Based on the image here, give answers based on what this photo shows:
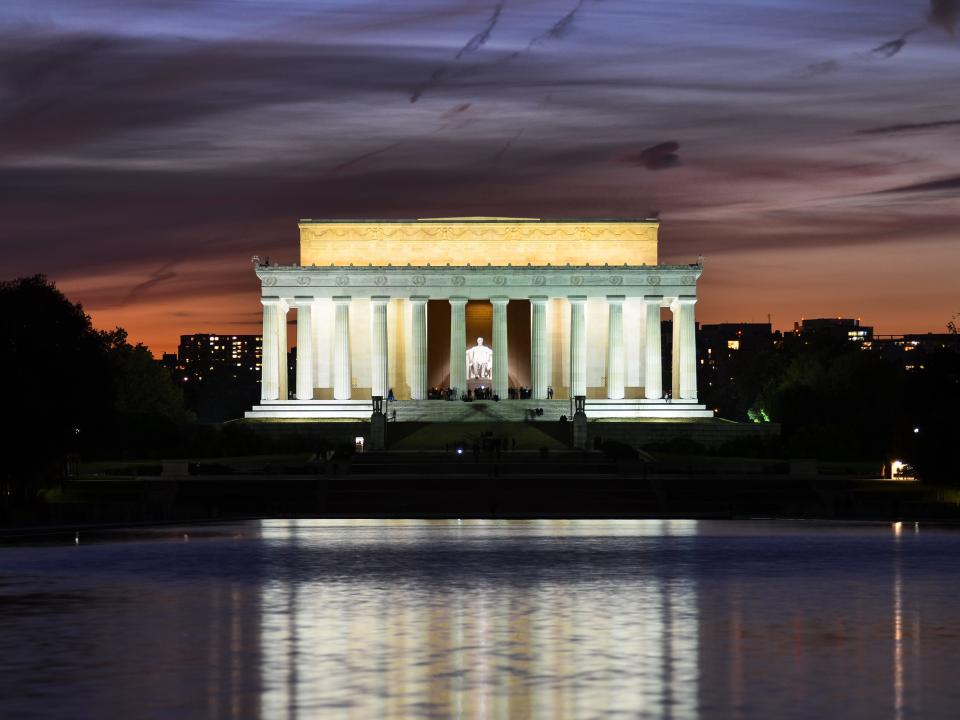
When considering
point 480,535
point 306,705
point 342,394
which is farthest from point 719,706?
point 342,394

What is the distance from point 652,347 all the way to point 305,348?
94.1ft

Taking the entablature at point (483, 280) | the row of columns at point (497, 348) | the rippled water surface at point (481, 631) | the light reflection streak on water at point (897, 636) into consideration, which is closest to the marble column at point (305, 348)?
the row of columns at point (497, 348)

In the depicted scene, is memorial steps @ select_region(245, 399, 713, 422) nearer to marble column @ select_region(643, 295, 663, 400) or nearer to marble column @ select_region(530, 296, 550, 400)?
marble column @ select_region(643, 295, 663, 400)

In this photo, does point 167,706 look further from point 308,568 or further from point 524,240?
point 524,240

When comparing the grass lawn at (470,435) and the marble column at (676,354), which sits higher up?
the marble column at (676,354)

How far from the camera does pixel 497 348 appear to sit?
130625 millimetres

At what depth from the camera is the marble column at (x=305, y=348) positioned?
132 meters

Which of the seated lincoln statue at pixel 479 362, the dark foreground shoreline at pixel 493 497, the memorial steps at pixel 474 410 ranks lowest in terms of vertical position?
the dark foreground shoreline at pixel 493 497

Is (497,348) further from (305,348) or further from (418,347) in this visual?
(305,348)

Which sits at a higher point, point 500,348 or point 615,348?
point 500,348

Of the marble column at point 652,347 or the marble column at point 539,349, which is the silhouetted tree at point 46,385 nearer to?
the marble column at point 539,349

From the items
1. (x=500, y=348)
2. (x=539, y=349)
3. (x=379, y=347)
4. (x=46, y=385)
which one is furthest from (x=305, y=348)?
(x=46, y=385)

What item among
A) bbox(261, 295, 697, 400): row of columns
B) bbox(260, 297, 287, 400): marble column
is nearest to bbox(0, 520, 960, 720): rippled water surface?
bbox(261, 295, 697, 400): row of columns

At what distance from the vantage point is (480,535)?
5453cm
